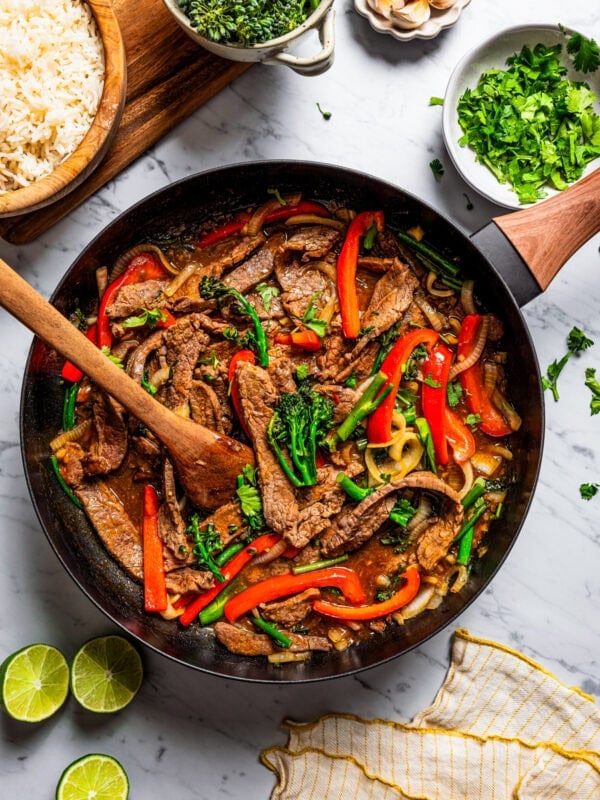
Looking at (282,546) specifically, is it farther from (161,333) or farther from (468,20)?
(468,20)

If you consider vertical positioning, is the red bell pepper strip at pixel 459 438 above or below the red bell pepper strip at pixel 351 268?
below

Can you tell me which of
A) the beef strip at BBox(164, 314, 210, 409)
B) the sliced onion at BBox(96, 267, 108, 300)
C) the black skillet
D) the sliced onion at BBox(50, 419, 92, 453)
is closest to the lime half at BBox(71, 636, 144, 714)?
the black skillet

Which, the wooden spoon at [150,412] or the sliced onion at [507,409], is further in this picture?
the sliced onion at [507,409]

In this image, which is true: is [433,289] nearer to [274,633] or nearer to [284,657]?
[274,633]

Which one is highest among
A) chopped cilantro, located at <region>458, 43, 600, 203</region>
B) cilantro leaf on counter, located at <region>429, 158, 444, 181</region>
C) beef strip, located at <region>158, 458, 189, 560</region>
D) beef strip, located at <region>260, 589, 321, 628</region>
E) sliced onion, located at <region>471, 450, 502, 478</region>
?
chopped cilantro, located at <region>458, 43, 600, 203</region>

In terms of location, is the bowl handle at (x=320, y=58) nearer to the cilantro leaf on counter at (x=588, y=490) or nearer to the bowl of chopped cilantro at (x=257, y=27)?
the bowl of chopped cilantro at (x=257, y=27)

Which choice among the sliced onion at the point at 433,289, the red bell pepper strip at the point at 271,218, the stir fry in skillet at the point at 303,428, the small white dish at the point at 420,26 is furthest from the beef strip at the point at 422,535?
the small white dish at the point at 420,26

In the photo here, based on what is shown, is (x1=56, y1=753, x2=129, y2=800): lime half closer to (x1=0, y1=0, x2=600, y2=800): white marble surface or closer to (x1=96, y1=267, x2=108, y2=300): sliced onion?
(x1=0, y1=0, x2=600, y2=800): white marble surface
